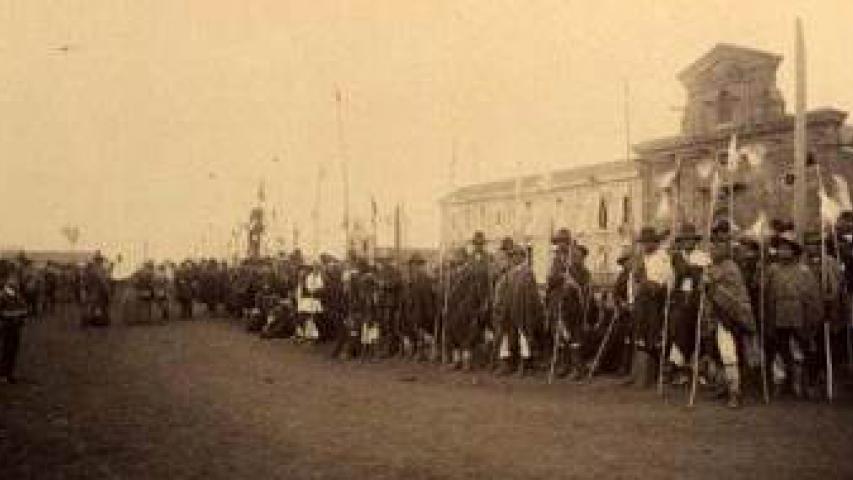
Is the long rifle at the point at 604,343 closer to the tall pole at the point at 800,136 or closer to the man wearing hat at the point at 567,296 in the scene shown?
the man wearing hat at the point at 567,296

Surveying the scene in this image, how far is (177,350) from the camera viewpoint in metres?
21.5

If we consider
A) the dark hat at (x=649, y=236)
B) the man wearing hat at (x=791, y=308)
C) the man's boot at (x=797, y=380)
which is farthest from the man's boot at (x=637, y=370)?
the man's boot at (x=797, y=380)

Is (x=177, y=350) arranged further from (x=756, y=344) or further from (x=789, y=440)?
(x=789, y=440)

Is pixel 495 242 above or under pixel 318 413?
above

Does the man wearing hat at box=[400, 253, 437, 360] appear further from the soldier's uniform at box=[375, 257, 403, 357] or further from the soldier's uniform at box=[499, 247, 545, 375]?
the soldier's uniform at box=[499, 247, 545, 375]

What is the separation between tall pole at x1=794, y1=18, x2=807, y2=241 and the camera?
15961 millimetres

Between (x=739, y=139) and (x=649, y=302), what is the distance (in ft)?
127

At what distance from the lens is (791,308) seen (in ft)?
41.2

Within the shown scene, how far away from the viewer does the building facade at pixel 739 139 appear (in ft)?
152

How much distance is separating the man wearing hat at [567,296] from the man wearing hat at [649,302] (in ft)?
5.72

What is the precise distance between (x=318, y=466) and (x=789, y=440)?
4550 millimetres

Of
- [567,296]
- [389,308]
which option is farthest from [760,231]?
[389,308]

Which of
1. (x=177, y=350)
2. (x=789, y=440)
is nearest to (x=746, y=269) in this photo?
(x=789, y=440)

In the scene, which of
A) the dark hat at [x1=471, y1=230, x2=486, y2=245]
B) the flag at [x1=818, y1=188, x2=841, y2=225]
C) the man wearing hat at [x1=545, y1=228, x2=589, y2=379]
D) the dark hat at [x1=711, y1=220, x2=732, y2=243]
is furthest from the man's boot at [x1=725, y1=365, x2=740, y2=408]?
the dark hat at [x1=471, y1=230, x2=486, y2=245]
